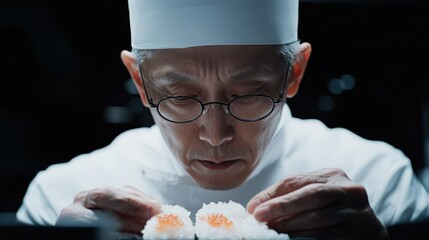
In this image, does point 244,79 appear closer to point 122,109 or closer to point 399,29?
point 399,29

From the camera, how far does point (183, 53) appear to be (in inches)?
62.1

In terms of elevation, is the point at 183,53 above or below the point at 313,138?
above

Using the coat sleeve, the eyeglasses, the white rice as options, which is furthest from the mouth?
the coat sleeve

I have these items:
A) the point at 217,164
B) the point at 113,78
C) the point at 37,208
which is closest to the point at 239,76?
the point at 217,164

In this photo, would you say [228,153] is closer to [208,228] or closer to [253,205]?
[253,205]

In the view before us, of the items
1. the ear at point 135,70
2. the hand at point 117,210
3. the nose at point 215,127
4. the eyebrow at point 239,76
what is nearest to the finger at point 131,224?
the hand at point 117,210

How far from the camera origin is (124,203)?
122cm

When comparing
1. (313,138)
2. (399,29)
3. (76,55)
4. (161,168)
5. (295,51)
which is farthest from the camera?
(76,55)

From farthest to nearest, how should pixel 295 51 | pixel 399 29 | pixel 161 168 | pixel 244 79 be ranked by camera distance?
1. pixel 399 29
2. pixel 161 168
3. pixel 295 51
4. pixel 244 79

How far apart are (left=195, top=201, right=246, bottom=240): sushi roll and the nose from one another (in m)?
0.23

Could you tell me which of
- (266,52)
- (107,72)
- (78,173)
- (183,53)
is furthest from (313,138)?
(107,72)

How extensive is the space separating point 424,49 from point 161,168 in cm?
125

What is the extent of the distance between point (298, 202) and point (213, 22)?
60 cm

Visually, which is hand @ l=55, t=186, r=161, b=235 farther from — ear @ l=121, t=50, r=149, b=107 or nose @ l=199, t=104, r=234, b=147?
ear @ l=121, t=50, r=149, b=107
